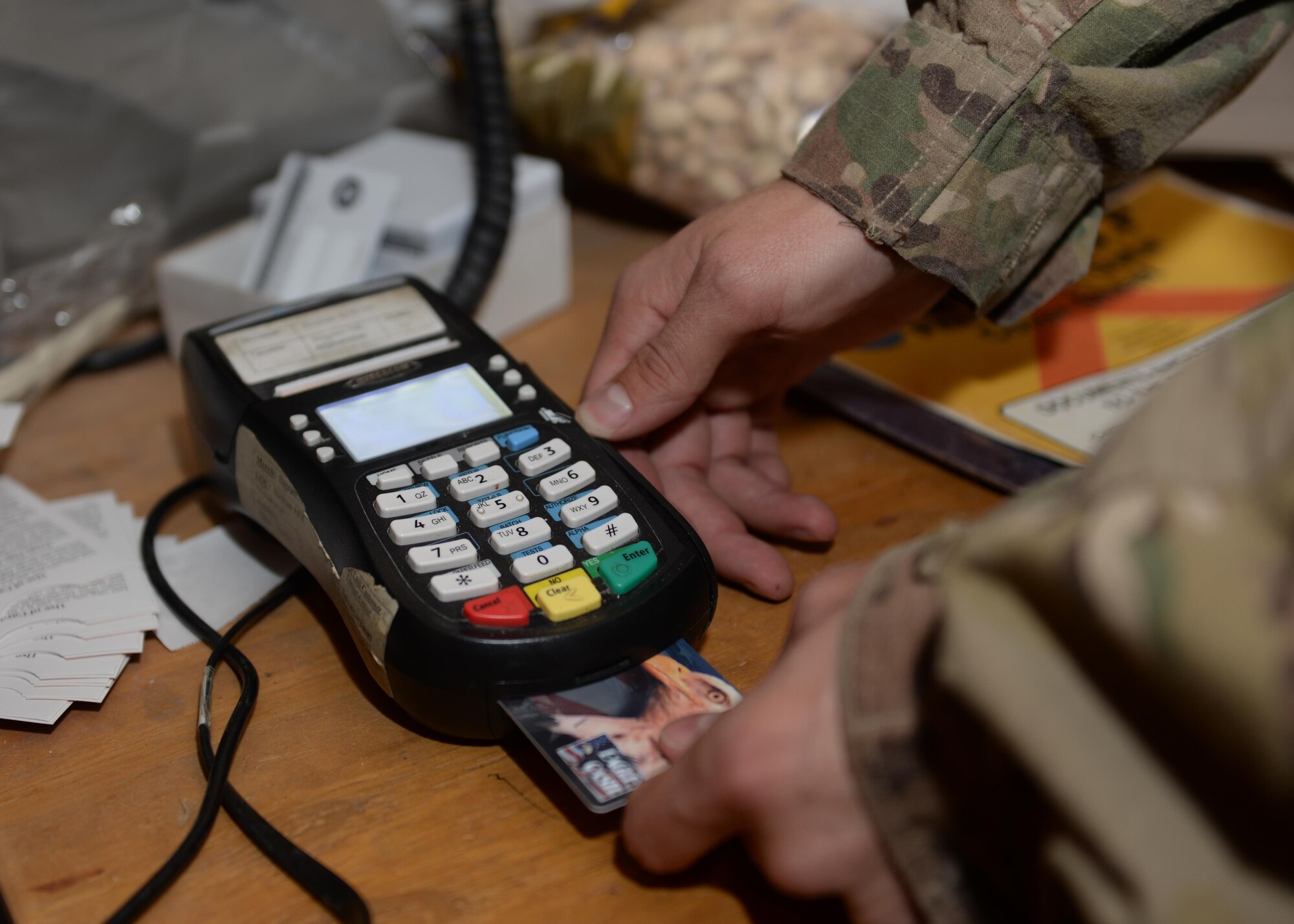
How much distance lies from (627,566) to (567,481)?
0.05m

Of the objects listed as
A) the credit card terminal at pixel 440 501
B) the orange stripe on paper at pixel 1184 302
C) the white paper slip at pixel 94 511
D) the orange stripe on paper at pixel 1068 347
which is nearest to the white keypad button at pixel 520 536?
the credit card terminal at pixel 440 501

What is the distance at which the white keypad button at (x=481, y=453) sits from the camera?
0.45 m

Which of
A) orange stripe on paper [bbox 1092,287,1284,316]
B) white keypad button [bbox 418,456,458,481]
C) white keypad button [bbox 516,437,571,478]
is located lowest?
white keypad button [bbox 418,456,458,481]

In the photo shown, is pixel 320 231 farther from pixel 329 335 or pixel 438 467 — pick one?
pixel 438 467

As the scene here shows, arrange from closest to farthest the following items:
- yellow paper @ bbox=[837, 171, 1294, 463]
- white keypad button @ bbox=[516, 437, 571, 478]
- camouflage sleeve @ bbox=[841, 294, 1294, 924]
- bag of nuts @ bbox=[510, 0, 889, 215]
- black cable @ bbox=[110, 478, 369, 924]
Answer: camouflage sleeve @ bbox=[841, 294, 1294, 924] → black cable @ bbox=[110, 478, 369, 924] → white keypad button @ bbox=[516, 437, 571, 478] → yellow paper @ bbox=[837, 171, 1294, 463] → bag of nuts @ bbox=[510, 0, 889, 215]

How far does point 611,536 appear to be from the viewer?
407 mm

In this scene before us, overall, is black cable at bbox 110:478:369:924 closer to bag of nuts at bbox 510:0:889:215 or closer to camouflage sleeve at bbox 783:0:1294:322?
camouflage sleeve at bbox 783:0:1294:322

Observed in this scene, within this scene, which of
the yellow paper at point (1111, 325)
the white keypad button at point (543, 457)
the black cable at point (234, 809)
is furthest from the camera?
the yellow paper at point (1111, 325)

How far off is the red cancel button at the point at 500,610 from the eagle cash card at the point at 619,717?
0.09 feet

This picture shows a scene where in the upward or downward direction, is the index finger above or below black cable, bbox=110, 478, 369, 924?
above

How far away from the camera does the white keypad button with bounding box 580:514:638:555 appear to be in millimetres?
404

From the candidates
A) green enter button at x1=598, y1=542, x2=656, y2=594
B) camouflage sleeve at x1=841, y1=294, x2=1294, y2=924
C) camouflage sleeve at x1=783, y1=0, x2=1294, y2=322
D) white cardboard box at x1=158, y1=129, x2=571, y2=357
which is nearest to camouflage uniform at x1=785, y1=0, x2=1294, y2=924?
camouflage sleeve at x1=841, y1=294, x2=1294, y2=924

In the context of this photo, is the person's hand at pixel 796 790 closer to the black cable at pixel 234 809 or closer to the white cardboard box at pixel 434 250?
the black cable at pixel 234 809

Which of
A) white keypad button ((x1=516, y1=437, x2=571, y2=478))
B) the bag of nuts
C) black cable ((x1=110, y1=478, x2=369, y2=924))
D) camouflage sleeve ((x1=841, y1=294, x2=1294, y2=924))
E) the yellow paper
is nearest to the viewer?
camouflage sleeve ((x1=841, y1=294, x2=1294, y2=924))
